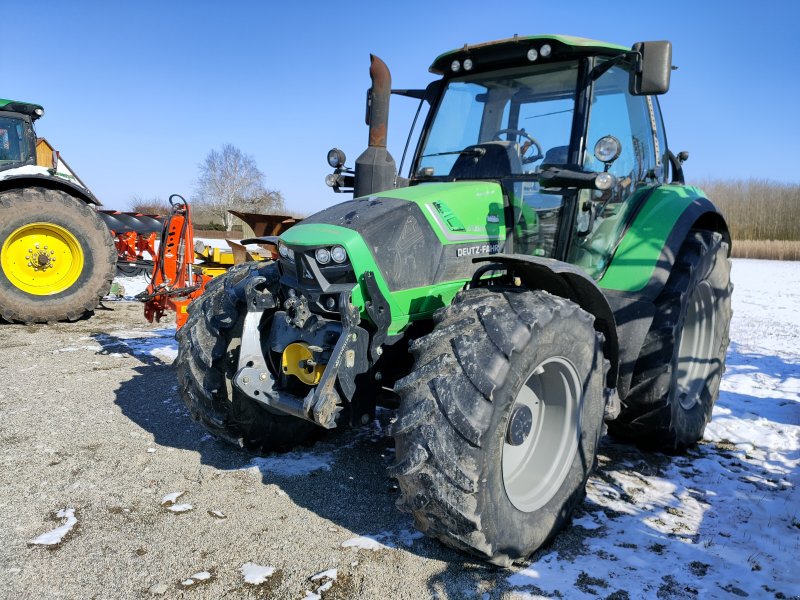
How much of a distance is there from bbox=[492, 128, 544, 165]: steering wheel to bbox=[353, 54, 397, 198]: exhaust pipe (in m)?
0.72

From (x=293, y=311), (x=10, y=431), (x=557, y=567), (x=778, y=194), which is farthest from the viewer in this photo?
(x=778, y=194)

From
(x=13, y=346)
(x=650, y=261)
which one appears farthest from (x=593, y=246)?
(x=13, y=346)

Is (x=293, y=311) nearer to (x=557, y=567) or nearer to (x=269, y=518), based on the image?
(x=269, y=518)

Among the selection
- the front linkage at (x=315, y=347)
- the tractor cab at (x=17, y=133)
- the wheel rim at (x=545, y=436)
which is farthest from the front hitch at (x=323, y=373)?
the tractor cab at (x=17, y=133)

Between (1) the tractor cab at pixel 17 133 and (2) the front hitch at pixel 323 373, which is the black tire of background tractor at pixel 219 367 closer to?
(2) the front hitch at pixel 323 373

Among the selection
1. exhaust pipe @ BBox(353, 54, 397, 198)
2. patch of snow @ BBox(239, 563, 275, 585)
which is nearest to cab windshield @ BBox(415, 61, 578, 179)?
exhaust pipe @ BBox(353, 54, 397, 198)

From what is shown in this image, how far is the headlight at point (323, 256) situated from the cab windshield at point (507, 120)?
123cm

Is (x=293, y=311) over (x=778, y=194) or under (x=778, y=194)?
under

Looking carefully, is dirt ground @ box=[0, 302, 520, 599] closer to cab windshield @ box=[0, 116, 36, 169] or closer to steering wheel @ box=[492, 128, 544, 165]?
steering wheel @ box=[492, 128, 544, 165]

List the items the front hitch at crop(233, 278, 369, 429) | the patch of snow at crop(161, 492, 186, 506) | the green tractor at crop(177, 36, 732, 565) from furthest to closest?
the patch of snow at crop(161, 492, 186, 506)
the front hitch at crop(233, 278, 369, 429)
the green tractor at crop(177, 36, 732, 565)

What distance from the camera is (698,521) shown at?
313 centimetres

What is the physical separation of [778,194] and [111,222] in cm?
3418

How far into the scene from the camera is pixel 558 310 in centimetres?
270

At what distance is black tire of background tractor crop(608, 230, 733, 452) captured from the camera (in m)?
3.61
